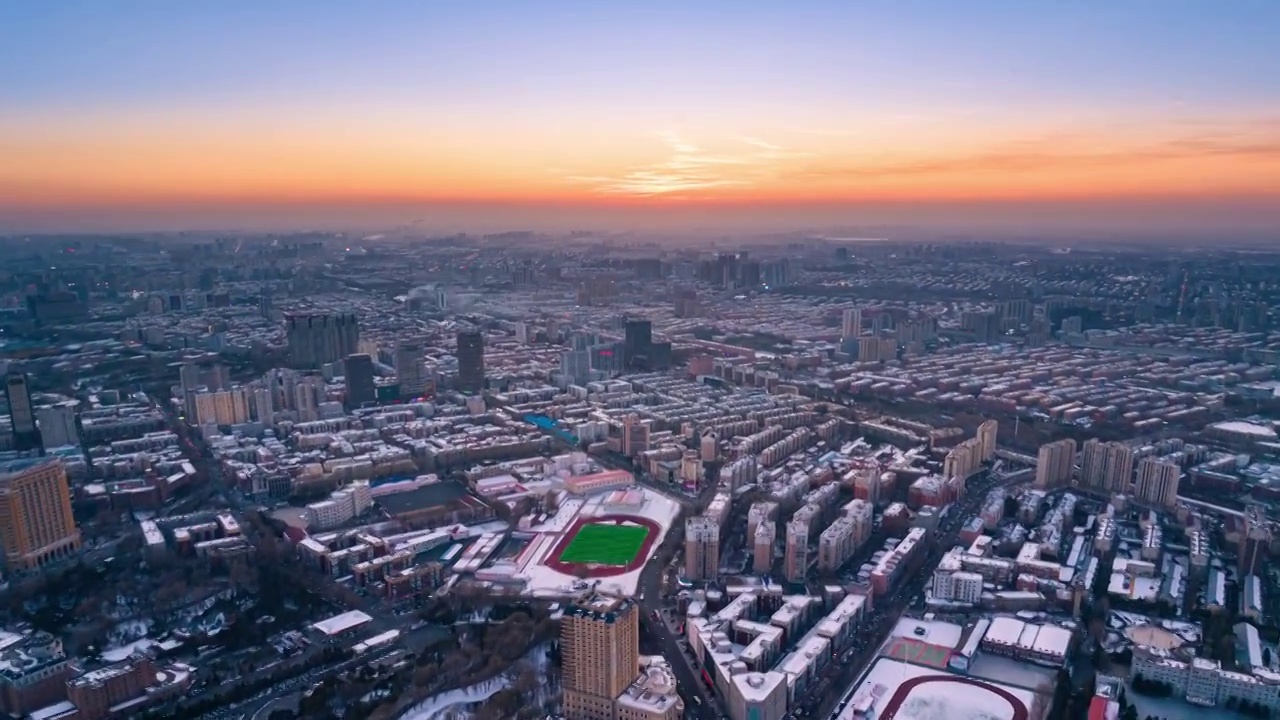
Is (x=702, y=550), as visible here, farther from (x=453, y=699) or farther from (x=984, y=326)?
(x=984, y=326)

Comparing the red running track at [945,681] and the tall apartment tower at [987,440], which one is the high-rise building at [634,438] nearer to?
the tall apartment tower at [987,440]

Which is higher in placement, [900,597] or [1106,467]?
[1106,467]

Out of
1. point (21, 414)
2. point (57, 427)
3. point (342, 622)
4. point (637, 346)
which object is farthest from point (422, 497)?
point (637, 346)

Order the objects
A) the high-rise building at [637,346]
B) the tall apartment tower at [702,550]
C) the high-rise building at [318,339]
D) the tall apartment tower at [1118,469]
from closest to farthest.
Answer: the tall apartment tower at [702,550] < the tall apartment tower at [1118,469] < the high-rise building at [318,339] < the high-rise building at [637,346]

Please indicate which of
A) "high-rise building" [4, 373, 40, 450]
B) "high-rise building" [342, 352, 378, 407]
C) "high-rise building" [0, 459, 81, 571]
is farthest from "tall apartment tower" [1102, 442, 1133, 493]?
"high-rise building" [4, 373, 40, 450]

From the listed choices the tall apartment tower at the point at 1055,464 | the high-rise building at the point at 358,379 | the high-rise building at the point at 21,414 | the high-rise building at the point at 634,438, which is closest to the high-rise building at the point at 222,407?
the high-rise building at the point at 358,379

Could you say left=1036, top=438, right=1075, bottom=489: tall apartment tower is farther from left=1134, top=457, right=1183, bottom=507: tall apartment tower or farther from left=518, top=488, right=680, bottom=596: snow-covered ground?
left=518, top=488, right=680, bottom=596: snow-covered ground
